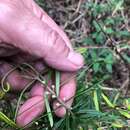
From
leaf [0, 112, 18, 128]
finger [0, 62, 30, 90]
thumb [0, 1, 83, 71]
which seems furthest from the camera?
finger [0, 62, 30, 90]

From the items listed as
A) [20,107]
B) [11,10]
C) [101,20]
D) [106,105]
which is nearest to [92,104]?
[106,105]

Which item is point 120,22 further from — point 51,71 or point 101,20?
point 51,71

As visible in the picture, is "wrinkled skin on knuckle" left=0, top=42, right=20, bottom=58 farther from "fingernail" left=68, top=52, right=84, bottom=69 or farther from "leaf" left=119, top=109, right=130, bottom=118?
"leaf" left=119, top=109, right=130, bottom=118

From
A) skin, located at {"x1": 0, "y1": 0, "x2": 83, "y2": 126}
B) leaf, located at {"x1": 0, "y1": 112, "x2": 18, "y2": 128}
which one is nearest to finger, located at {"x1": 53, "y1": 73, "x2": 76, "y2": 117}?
skin, located at {"x1": 0, "y1": 0, "x2": 83, "y2": 126}

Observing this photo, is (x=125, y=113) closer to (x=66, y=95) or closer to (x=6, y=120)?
(x=66, y=95)

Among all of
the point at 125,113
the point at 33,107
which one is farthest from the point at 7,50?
the point at 125,113
